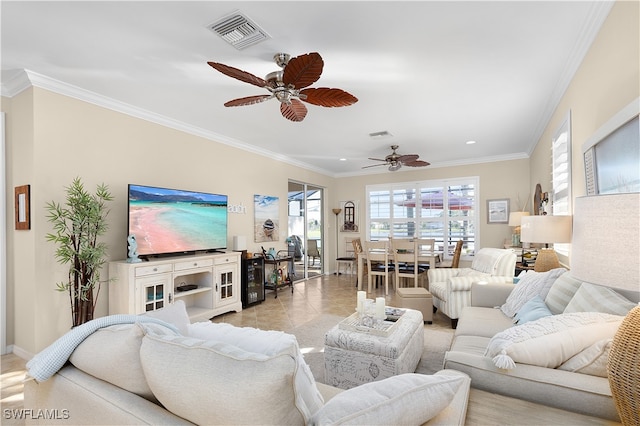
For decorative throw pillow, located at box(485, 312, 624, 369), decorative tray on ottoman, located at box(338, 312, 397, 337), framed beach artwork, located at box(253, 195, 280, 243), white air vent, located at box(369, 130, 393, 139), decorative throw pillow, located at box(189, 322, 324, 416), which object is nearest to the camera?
decorative throw pillow, located at box(189, 322, 324, 416)

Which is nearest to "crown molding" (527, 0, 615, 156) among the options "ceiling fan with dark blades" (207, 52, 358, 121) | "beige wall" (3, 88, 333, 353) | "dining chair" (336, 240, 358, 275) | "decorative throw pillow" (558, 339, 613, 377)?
"ceiling fan with dark blades" (207, 52, 358, 121)

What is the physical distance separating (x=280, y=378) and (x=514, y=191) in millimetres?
6686

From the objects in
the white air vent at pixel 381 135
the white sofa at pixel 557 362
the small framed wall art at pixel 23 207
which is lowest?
the white sofa at pixel 557 362

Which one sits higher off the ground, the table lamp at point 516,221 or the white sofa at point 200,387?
the table lamp at point 516,221

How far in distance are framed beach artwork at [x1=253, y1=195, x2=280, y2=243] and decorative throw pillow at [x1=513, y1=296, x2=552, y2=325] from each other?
159 inches

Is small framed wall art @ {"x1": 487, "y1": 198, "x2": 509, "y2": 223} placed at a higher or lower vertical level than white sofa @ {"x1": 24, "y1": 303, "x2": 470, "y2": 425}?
higher

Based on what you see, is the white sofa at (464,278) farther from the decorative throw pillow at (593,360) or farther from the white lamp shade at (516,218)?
the decorative throw pillow at (593,360)

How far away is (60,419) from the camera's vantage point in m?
1.16

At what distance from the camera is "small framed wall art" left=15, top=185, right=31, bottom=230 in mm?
2878

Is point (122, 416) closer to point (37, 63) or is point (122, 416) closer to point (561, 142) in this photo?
point (37, 63)

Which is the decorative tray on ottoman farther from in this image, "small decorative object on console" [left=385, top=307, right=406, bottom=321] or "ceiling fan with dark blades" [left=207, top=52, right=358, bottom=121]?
"ceiling fan with dark blades" [left=207, top=52, right=358, bottom=121]

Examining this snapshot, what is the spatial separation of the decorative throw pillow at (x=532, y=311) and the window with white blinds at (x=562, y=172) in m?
1.03

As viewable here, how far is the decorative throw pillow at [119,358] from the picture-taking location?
1.03 m

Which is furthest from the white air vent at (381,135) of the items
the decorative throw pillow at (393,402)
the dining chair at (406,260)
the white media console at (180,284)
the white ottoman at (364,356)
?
the decorative throw pillow at (393,402)
